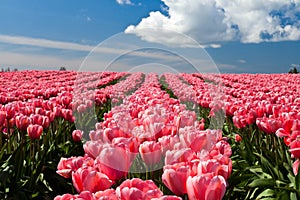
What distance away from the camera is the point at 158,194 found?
52.1 inches

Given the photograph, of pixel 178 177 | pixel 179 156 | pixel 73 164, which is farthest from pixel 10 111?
pixel 178 177

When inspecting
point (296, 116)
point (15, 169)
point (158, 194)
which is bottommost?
point (15, 169)

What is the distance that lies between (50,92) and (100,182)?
7.23 metres

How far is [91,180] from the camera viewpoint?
1671 millimetres

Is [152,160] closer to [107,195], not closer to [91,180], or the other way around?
[91,180]

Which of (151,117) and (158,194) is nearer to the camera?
(158,194)

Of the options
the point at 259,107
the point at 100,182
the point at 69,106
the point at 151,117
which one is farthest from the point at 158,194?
the point at 69,106

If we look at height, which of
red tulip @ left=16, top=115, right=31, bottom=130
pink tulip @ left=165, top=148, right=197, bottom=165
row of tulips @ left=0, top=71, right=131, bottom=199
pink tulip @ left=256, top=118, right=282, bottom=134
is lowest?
row of tulips @ left=0, top=71, right=131, bottom=199

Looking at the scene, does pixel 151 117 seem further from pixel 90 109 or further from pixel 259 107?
pixel 90 109

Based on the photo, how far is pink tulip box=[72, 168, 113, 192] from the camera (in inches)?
65.7

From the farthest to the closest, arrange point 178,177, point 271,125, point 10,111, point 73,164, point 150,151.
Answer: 1. point 10,111
2. point 271,125
3. point 150,151
4. point 73,164
5. point 178,177

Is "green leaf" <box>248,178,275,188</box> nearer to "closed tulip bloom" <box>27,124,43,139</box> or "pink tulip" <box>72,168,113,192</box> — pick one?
"pink tulip" <box>72,168,113,192</box>

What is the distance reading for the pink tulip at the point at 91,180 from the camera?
65.7 inches

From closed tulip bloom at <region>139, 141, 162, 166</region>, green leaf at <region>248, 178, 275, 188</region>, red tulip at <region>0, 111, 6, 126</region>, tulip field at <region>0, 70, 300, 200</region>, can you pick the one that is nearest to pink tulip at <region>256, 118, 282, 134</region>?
tulip field at <region>0, 70, 300, 200</region>
